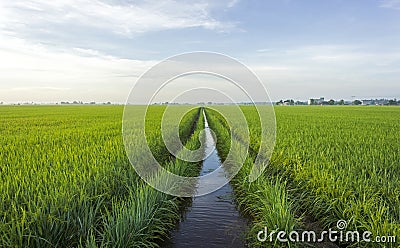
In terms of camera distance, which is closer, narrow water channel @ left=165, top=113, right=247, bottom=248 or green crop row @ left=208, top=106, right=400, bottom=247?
green crop row @ left=208, top=106, right=400, bottom=247

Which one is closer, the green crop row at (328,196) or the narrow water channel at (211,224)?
the green crop row at (328,196)

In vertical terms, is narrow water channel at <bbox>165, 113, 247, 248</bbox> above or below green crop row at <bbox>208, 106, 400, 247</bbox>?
below

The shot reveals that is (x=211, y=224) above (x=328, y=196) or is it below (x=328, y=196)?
below

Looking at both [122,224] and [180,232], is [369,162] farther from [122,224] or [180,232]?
[122,224]

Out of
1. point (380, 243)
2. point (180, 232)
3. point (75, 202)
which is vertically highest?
point (75, 202)

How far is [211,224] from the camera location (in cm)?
477

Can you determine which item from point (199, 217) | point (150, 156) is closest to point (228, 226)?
point (199, 217)

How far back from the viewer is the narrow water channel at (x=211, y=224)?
4164 millimetres

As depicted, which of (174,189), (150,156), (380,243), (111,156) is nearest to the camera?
(380,243)

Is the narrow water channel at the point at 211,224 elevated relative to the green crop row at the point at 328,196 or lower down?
lower down

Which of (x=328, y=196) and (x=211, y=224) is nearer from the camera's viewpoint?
(x=328, y=196)

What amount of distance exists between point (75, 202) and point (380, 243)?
343 cm

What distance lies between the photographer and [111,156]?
6324 mm

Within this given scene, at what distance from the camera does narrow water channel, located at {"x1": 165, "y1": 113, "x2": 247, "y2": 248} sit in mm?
4164
